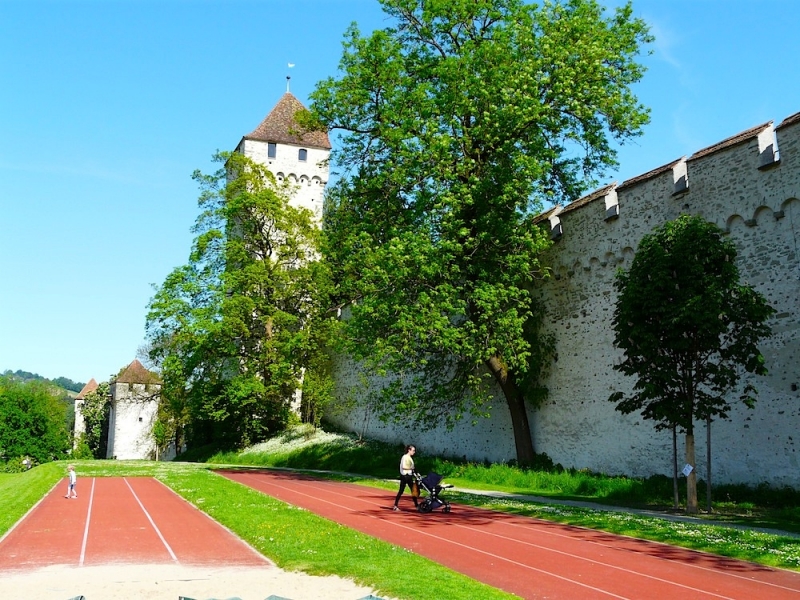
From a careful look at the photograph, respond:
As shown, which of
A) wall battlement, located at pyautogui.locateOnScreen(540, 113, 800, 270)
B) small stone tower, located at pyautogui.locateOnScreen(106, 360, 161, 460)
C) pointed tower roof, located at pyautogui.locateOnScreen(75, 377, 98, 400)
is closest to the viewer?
wall battlement, located at pyautogui.locateOnScreen(540, 113, 800, 270)

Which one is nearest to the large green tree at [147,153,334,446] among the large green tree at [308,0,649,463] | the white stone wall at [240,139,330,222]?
the white stone wall at [240,139,330,222]

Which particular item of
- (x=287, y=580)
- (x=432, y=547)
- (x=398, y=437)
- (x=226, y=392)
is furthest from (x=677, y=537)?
(x=226, y=392)

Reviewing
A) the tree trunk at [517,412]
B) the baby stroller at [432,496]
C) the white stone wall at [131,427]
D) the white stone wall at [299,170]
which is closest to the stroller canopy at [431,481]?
the baby stroller at [432,496]

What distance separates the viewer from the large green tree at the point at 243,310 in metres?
37.2

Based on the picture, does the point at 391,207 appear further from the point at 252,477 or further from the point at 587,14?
the point at 252,477

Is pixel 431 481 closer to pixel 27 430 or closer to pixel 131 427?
pixel 131 427

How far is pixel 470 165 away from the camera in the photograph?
22.6 meters

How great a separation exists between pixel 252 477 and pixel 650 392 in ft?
50.6

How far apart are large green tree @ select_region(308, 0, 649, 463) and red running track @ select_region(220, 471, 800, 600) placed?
6.76m

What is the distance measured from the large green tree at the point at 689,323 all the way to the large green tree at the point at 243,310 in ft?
68.8

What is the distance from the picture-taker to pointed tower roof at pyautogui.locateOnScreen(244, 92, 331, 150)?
48.4m

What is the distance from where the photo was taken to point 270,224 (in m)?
40.8

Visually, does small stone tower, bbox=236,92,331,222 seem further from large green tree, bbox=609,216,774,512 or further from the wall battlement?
large green tree, bbox=609,216,774,512

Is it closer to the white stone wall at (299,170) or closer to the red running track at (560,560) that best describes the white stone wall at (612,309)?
the red running track at (560,560)
